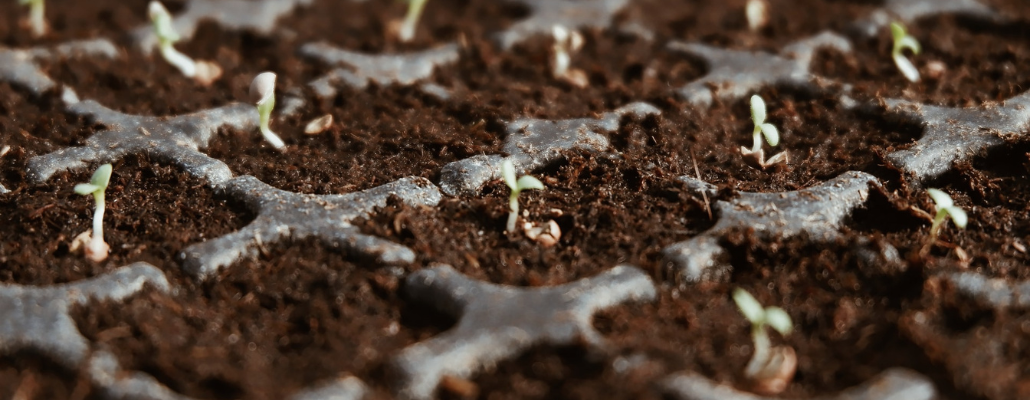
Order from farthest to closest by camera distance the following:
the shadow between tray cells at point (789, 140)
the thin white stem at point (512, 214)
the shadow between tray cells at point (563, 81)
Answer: the shadow between tray cells at point (563, 81) → the shadow between tray cells at point (789, 140) → the thin white stem at point (512, 214)

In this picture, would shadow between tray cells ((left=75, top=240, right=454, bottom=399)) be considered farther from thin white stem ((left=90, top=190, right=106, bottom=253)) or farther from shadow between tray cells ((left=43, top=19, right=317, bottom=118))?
shadow between tray cells ((left=43, top=19, right=317, bottom=118))

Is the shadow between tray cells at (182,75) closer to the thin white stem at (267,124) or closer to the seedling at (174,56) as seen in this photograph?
the seedling at (174,56)

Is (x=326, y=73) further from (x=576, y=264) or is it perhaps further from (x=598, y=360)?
(x=598, y=360)

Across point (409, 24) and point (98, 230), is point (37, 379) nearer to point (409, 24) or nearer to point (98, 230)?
point (98, 230)

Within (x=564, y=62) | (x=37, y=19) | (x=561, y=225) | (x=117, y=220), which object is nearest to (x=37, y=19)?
(x=37, y=19)

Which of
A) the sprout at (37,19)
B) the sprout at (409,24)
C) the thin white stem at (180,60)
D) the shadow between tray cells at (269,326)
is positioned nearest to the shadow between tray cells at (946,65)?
the sprout at (409,24)
